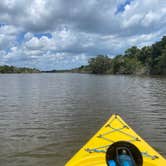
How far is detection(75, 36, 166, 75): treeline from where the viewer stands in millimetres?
84750

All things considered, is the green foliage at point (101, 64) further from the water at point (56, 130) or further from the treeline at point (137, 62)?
the water at point (56, 130)

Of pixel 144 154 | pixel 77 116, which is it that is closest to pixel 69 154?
pixel 144 154

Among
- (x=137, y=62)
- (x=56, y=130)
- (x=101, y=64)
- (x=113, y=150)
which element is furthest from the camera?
(x=101, y=64)

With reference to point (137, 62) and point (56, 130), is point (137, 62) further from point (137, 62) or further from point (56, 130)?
point (56, 130)

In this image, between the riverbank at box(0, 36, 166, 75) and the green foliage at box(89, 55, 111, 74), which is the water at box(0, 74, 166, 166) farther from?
the green foliage at box(89, 55, 111, 74)

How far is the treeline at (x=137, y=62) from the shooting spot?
84.8m

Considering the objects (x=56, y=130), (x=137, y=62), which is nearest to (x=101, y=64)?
(x=137, y=62)

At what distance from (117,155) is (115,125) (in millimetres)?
2982

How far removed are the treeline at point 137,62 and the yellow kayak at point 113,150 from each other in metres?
76.3

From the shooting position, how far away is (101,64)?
422 feet

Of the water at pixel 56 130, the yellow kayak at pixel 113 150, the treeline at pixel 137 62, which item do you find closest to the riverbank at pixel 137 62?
the treeline at pixel 137 62

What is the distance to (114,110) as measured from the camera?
579 inches

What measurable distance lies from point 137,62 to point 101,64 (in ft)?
102

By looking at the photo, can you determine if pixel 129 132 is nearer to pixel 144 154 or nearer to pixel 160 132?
pixel 144 154
